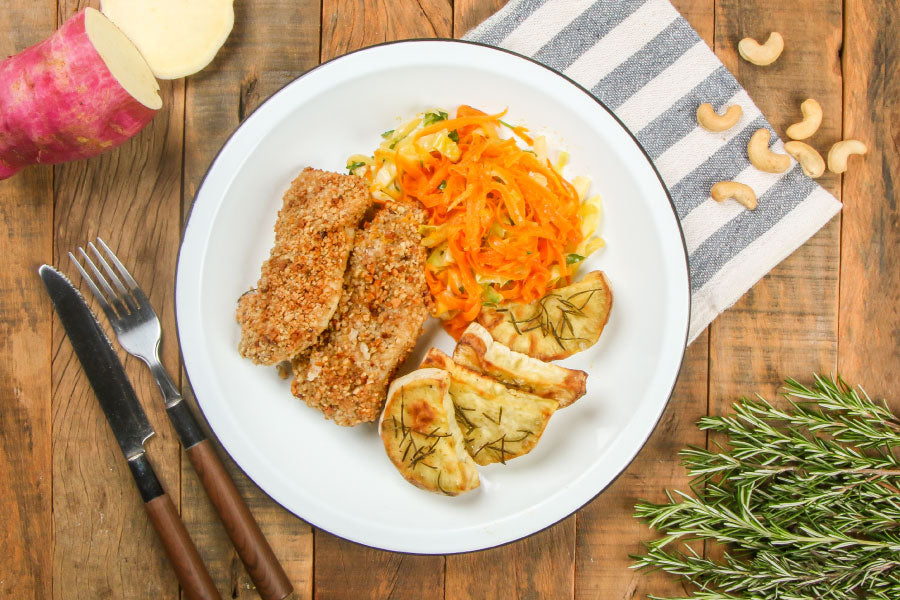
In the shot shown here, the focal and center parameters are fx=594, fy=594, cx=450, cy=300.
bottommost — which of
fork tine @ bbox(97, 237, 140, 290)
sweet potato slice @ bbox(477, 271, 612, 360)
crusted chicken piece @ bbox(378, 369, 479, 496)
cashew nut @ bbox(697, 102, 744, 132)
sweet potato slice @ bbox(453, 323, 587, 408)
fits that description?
crusted chicken piece @ bbox(378, 369, 479, 496)

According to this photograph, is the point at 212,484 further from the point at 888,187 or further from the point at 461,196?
the point at 888,187

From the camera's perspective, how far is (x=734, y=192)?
2.52m

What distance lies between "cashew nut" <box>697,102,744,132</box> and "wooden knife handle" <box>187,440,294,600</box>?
8.21 feet

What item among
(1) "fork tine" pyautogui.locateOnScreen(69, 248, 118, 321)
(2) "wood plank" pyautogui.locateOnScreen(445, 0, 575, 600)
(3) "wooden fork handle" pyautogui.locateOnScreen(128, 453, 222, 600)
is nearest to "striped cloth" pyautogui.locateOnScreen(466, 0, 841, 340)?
(2) "wood plank" pyautogui.locateOnScreen(445, 0, 575, 600)

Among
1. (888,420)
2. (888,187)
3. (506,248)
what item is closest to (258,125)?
(506,248)

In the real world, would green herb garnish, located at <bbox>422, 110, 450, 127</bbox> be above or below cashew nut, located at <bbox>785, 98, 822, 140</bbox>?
below

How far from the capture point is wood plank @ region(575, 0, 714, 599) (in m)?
2.68

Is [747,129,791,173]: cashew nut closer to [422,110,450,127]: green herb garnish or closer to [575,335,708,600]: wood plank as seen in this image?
[575,335,708,600]: wood plank

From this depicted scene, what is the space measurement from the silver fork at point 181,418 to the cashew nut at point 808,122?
284cm

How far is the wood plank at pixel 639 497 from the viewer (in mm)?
2678

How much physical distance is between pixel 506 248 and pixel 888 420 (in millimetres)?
1923

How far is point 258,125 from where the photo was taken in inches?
88.3

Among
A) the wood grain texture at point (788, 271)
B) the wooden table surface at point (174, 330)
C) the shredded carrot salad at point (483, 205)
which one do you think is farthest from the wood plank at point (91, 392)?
the wood grain texture at point (788, 271)

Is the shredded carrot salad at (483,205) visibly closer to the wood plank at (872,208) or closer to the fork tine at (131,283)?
the fork tine at (131,283)
